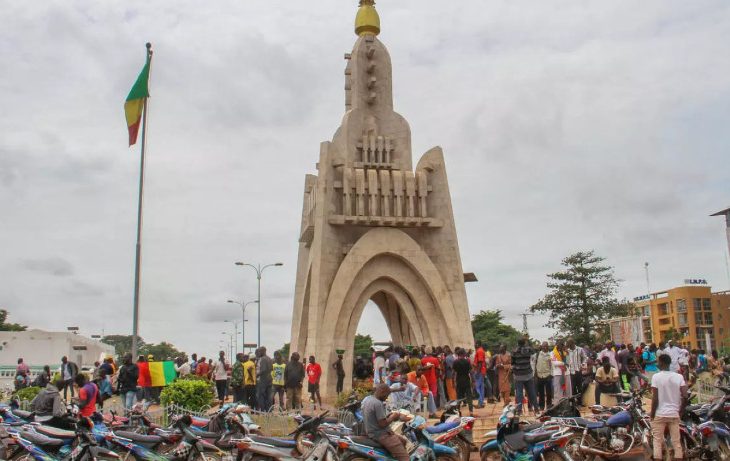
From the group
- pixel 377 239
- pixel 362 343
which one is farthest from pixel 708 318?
pixel 377 239

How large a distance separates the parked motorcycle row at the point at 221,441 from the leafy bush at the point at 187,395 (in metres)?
4.25

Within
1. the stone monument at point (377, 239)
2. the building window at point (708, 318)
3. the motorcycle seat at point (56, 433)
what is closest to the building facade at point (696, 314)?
the building window at point (708, 318)

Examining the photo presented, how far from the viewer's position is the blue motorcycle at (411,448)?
9.77 metres

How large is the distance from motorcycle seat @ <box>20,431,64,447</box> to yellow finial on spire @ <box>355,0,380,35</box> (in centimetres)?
2676

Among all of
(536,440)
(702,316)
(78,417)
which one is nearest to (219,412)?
(78,417)

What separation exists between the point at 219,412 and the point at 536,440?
200 inches

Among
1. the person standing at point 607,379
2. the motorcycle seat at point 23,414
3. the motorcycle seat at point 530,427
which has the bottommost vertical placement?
the motorcycle seat at point 530,427

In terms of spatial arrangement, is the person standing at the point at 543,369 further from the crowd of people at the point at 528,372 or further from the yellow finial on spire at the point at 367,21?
the yellow finial on spire at the point at 367,21

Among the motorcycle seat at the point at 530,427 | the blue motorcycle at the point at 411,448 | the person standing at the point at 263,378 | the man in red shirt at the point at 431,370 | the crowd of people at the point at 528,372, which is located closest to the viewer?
the blue motorcycle at the point at 411,448

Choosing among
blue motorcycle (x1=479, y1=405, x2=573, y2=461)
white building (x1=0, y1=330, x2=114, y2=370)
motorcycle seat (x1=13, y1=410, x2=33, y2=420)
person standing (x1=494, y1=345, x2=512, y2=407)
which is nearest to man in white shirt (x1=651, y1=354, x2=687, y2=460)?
blue motorcycle (x1=479, y1=405, x2=573, y2=461)

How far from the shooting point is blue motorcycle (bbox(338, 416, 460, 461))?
9.77 m

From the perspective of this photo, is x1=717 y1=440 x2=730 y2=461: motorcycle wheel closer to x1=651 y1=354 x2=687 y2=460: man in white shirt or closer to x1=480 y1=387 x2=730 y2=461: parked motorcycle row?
x1=480 y1=387 x2=730 y2=461: parked motorcycle row

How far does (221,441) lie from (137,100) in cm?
1322

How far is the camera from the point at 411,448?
10.3 meters
